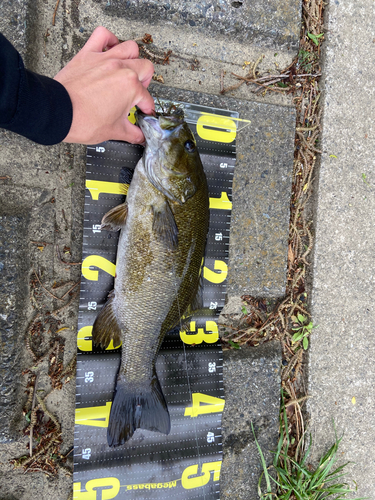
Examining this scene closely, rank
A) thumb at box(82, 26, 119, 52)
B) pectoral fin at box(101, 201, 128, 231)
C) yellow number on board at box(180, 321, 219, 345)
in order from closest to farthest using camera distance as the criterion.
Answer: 1. thumb at box(82, 26, 119, 52)
2. pectoral fin at box(101, 201, 128, 231)
3. yellow number on board at box(180, 321, 219, 345)

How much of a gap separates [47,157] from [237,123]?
172cm

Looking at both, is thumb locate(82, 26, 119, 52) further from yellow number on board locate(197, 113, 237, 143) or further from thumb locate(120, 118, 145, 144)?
yellow number on board locate(197, 113, 237, 143)

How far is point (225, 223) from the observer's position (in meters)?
3.02

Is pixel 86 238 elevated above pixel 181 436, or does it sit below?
above

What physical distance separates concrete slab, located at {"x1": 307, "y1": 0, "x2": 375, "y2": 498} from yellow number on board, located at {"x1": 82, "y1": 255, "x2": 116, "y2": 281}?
6.63ft

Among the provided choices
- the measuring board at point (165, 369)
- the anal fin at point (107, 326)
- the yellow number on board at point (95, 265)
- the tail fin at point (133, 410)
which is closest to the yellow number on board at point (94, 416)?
the measuring board at point (165, 369)

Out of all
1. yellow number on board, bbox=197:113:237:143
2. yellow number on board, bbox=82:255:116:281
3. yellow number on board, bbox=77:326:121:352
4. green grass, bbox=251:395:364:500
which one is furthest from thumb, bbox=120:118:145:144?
green grass, bbox=251:395:364:500

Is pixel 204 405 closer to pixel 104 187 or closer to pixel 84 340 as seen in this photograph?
pixel 84 340

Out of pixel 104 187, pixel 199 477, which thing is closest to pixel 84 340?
pixel 104 187

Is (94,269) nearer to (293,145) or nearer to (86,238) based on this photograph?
(86,238)

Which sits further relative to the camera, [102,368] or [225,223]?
[225,223]

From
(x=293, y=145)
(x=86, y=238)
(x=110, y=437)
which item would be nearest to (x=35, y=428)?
(x=110, y=437)

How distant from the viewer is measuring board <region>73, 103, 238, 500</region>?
8.70 feet

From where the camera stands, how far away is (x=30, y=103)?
177cm
